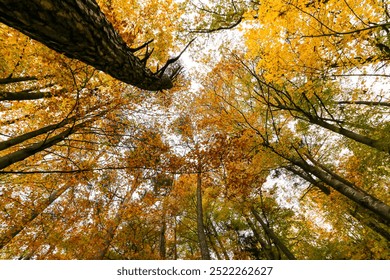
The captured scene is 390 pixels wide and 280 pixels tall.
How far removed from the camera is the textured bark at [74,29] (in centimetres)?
152

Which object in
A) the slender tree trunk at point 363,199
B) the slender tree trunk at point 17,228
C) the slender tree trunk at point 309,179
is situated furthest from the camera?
the slender tree trunk at point 309,179

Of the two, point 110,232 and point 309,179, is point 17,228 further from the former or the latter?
point 309,179

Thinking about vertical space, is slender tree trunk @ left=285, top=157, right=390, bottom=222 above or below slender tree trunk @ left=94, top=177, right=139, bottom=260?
below

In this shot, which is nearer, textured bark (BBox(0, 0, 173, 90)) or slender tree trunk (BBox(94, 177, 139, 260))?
textured bark (BBox(0, 0, 173, 90))

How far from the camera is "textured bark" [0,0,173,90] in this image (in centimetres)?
152

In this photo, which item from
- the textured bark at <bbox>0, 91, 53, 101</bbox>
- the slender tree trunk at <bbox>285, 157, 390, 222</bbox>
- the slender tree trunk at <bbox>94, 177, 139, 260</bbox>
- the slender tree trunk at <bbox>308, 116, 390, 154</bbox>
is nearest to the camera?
the slender tree trunk at <bbox>285, 157, 390, 222</bbox>

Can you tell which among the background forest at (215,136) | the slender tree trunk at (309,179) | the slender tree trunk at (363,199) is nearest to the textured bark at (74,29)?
the background forest at (215,136)

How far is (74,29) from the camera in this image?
188cm

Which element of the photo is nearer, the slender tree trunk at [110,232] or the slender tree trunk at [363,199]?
the slender tree trunk at [363,199]

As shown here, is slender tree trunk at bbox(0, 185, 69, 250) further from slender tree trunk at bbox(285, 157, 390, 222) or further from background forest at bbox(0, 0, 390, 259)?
slender tree trunk at bbox(285, 157, 390, 222)

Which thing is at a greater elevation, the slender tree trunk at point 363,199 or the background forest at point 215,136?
the background forest at point 215,136

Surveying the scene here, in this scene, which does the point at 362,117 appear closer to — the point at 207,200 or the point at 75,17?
the point at 75,17

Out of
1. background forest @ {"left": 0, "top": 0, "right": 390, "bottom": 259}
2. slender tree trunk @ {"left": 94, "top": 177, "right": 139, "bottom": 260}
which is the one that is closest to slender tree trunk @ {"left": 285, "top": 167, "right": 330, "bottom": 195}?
background forest @ {"left": 0, "top": 0, "right": 390, "bottom": 259}

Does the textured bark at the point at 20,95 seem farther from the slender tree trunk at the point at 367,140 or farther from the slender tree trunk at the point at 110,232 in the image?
the slender tree trunk at the point at 367,140
